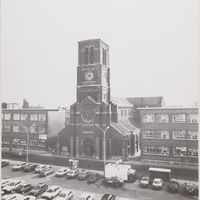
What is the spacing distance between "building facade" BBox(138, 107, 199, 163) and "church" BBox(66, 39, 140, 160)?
10.8 ft

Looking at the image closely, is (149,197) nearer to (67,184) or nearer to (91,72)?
(67,184)

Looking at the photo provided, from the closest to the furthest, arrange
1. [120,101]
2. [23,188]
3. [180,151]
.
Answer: [23,188] < [180,151] < [120,101]

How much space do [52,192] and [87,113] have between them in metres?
10.1

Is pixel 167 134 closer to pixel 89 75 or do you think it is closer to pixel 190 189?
pixel 190 189

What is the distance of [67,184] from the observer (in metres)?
15.4

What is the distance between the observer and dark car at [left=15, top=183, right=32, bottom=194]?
1438cm

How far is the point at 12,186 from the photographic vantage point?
14594mm

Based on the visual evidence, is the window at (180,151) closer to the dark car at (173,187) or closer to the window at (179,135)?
the window at (179,135)

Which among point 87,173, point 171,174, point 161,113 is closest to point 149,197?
point 171,174

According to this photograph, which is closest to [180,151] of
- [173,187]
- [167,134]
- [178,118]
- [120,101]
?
[167,134]

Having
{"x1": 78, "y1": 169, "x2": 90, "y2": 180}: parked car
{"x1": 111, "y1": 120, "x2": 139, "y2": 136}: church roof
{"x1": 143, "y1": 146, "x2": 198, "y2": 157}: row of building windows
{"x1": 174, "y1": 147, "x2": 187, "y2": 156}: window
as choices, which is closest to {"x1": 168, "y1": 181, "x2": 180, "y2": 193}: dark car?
{"x1": 143, "y1": 146, "x2": 198, "y2": 157}: row of building windows

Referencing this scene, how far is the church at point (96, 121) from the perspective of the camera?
21438mm

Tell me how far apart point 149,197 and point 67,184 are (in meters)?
5.38

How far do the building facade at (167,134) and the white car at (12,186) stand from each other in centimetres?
920
